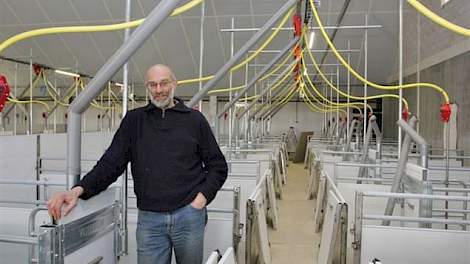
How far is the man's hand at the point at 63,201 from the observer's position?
1.25 meters

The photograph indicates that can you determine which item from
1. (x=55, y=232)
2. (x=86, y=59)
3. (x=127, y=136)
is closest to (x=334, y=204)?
(x=127, y=136)

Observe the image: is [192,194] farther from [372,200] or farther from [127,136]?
[372,200]

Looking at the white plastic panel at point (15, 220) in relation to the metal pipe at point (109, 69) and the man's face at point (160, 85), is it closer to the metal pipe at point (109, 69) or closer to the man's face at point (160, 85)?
the metal pipe at point (109, 69)

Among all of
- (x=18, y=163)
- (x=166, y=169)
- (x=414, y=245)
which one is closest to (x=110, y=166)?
(x=166, y=169)

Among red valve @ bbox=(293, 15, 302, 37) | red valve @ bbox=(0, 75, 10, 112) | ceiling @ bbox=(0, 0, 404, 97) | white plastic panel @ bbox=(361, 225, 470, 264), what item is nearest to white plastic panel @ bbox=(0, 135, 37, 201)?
red valve @ bbox=(0, 75, 10, 112)

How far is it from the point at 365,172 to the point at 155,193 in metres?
2.99

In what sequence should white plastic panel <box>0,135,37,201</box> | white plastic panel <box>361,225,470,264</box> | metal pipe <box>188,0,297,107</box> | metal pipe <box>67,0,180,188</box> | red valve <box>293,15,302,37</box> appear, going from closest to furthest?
metal pipe <box>67,0,180,188</box>
white plastic panel <box>361,225,470,264</box>
metal pipe <box>188,0,297,107</box>
red valve <box>293,15,302,37</box>
white plastic panel <box>0,135,37,201</box>

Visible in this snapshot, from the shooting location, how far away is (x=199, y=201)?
5.29 feet

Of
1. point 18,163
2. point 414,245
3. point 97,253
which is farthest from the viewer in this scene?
point 18,163

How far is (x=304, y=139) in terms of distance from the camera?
39.3ft

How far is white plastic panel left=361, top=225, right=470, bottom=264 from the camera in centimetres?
197

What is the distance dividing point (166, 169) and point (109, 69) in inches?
Answer: 18.6

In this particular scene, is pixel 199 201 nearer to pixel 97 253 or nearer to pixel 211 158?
pixel 211 158

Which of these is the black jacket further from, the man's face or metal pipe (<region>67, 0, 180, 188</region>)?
metal pipe (<region>67, 0, 180, 188</region>)
